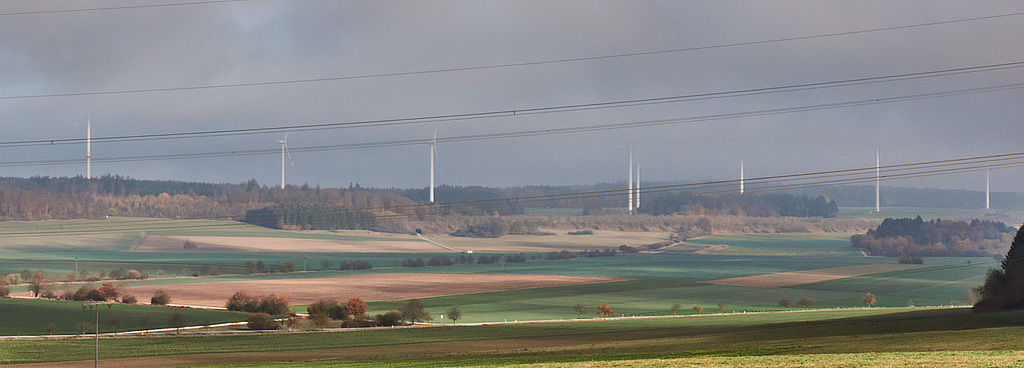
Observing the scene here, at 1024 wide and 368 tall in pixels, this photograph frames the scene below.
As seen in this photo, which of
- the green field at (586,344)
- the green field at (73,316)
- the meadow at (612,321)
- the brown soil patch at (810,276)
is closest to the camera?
the green field at (586,344)

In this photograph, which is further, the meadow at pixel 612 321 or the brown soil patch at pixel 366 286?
the brown soil patch at pixel 366 286

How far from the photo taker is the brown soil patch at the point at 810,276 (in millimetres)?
134625

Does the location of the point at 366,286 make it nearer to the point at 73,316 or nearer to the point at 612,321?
the point at 73,316

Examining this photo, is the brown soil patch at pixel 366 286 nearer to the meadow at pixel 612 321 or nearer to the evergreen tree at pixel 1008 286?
the meadow at pixel 612 321

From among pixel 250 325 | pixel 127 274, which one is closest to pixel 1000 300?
pixel 250 325

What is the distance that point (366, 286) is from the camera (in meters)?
124

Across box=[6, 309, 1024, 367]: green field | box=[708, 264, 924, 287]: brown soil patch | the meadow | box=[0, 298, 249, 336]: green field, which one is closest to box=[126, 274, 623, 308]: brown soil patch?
the meadow

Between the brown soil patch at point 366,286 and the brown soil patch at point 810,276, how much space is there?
75.3ft

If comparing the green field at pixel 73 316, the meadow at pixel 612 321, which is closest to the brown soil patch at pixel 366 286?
the meadow at pixel 612 321

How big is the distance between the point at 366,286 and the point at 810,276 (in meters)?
78.2

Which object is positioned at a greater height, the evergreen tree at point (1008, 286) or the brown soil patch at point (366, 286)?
the evergreen tree at point (1008, 286)

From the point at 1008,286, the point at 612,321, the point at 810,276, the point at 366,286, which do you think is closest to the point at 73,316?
the point at 366,286

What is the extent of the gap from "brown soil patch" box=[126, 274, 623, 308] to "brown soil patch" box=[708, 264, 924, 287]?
2295cm

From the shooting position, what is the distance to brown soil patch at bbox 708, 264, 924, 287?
135 metres
